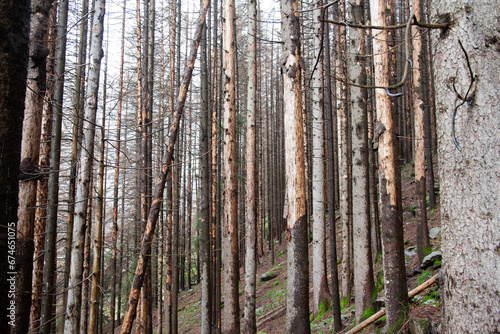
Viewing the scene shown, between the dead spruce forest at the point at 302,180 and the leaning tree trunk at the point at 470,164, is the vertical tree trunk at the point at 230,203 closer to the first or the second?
the dead spruce forest at the point at 302,180

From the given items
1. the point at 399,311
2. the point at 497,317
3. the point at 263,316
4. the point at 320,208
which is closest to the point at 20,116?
the point at 497,317

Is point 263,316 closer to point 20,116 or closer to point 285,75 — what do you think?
point 285,75

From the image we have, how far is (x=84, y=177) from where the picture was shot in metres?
5.19

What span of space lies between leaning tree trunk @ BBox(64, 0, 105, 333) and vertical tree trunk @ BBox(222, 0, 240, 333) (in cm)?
327

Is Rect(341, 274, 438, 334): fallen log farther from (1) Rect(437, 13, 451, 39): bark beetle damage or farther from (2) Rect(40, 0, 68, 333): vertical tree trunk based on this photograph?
(2) Rect(40, 0, 68, 333): vertical tree trunk

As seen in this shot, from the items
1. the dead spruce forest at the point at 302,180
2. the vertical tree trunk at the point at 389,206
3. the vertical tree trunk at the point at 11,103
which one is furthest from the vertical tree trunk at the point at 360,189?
the vertical tree trunk at the point at 11,103

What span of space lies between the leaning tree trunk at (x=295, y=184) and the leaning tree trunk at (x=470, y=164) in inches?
98.1

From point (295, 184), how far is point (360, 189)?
2.55 m

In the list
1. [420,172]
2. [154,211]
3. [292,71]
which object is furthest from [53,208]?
[420,172]

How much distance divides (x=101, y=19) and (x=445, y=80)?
5534mm

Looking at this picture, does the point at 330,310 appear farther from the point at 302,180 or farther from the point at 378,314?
the point at 302,180

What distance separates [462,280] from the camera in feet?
6.19

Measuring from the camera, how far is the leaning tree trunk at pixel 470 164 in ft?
5.93

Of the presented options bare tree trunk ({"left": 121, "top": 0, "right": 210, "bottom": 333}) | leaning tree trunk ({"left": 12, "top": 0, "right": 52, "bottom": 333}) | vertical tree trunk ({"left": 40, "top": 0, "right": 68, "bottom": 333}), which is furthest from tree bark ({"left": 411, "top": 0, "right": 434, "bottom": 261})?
vertical tree trunk ({"left": 40, "top": 0, "right": 68, "bottom": 333})
